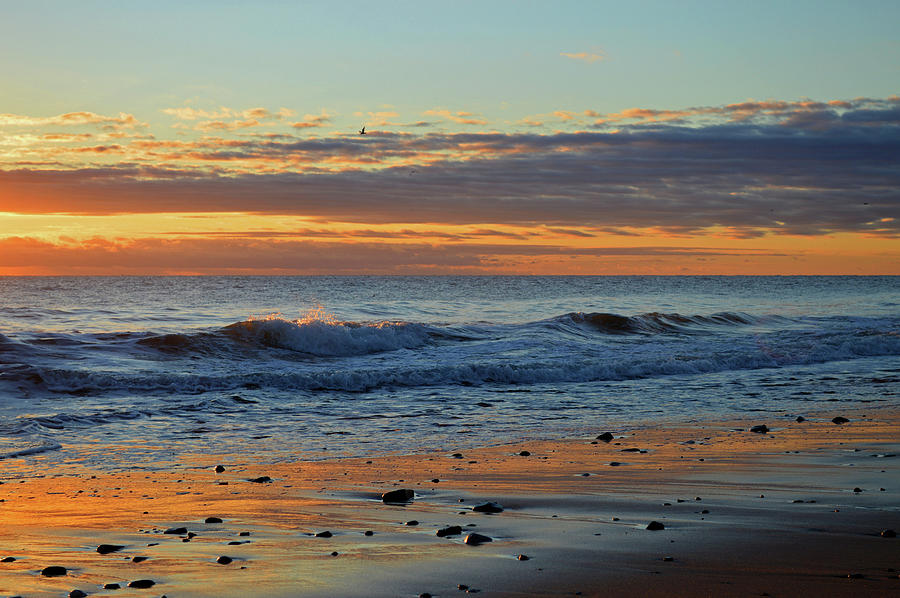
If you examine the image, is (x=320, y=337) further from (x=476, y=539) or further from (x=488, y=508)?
(x=476, y=539)

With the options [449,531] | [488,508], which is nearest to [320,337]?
[488,508]

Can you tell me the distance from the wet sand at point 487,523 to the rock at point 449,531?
0.12m

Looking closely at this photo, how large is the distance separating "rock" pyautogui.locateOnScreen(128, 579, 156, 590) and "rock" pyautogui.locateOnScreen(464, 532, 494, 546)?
196 cm

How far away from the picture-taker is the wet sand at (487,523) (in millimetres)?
4414

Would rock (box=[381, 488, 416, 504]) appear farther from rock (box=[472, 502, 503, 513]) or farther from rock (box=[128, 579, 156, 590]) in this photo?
rock (box=[128, 579, 156, 590])

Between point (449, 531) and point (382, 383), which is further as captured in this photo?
point (382, 383)

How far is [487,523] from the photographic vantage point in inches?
229

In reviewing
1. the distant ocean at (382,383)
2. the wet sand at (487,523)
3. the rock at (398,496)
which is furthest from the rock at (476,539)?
the distant ocean at (382,383)

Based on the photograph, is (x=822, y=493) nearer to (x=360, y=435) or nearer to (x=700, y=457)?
(x=700, y=457)

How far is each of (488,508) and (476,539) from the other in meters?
1.00

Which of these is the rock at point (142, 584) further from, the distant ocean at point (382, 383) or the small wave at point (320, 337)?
the small wave at point (320, 337)

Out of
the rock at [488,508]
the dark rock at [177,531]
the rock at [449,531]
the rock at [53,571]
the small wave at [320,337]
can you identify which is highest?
the rock at [53,571]

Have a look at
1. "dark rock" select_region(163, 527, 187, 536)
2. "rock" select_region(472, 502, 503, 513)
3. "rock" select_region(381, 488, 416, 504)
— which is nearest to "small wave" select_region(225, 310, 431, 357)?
"rock" select_region(381, 488, 416, 504)

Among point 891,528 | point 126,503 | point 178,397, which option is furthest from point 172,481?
point 178,397
